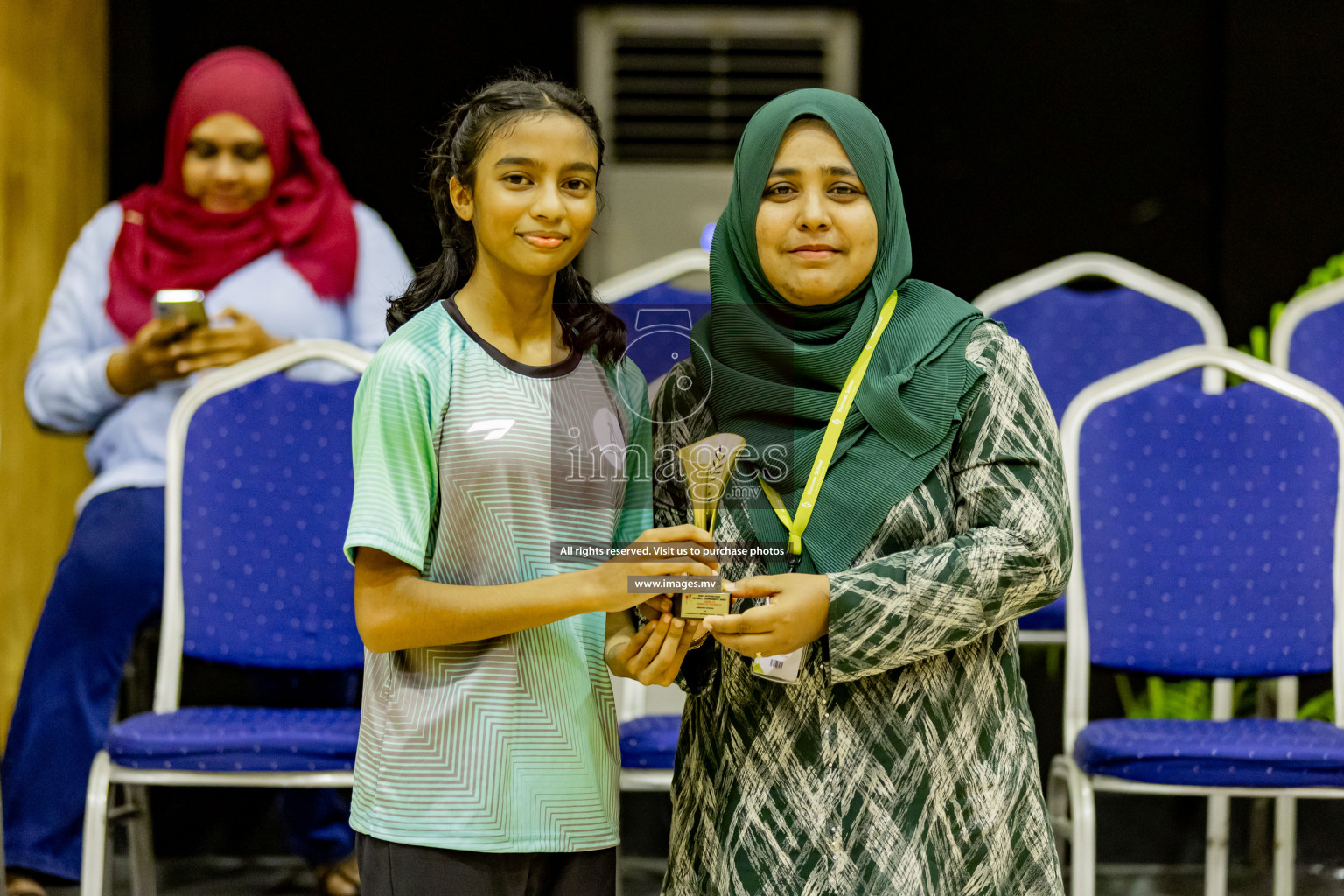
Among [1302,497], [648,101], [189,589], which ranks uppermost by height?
[648,101]

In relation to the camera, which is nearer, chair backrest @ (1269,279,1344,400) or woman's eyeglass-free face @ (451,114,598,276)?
woman's eyeglass-free face @ (451,114,598,276)

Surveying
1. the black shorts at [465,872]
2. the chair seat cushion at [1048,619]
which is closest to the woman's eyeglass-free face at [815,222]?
the black shorts at [465,872]

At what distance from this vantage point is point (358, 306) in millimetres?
2324

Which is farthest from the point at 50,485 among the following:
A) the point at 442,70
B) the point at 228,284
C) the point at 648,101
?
the point at 648,101

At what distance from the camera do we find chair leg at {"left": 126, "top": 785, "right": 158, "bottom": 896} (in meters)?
1.99

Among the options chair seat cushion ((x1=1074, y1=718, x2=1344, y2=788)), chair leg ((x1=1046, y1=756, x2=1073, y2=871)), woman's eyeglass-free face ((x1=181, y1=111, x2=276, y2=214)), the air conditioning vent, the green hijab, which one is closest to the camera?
the green hijab

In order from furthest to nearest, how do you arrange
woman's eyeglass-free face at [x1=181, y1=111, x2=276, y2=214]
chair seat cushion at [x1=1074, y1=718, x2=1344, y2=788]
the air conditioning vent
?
the air conditioning vent
woman's eyeglass-free face at [x1=181, y1=111, x2=276, y2=214]
chair seat cushion at [x1=1074, y1=718, x2=1344, y2=788]

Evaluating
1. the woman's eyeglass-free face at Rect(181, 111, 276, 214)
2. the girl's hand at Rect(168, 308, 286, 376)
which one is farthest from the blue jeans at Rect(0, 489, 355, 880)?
the woman's eyeglass-free face at Rect(181, 111, 276, 214)

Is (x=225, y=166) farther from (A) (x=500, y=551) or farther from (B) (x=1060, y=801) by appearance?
(B) (x=1060, y=801)

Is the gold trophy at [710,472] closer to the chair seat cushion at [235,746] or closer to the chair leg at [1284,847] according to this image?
the chair seat cushion at [235,746]

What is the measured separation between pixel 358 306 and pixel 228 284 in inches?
9.6

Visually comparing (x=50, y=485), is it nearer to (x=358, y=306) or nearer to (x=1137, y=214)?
(x=358, y=306)

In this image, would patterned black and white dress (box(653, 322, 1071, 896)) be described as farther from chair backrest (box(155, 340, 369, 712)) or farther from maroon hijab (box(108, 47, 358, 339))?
maroon hijab (box(108, 47, 358, 339))

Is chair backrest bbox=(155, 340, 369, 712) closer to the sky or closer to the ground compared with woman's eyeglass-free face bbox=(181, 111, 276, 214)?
closer to the ground
